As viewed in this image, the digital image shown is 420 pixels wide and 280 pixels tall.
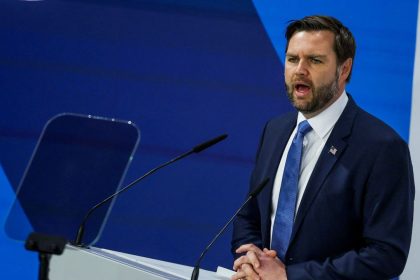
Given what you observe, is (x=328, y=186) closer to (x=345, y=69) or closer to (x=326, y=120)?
(x=326, y=120)

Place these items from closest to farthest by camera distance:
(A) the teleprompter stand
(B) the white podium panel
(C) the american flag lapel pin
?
(A) the teleprompter stand < (B) the white podium panel < (C) the american flag lapel pin

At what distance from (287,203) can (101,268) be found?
611 mm

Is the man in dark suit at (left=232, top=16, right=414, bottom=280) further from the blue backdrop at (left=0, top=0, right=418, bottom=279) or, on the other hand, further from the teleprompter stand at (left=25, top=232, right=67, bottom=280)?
the blue backdrop at (left=0, top=0, right=418, bottom=279)

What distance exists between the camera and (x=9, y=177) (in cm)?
311

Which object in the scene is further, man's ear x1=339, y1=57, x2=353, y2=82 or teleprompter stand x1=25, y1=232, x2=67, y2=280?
man's ear x1=339, y1=57, x2=353, y2=82

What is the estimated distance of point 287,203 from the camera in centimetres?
209

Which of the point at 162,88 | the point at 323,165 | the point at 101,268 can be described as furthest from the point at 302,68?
the point at 162,88

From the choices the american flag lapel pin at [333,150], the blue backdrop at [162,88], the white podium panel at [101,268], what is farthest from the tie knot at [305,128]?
the blue backdrop at [162,88]

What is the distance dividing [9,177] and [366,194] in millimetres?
1699

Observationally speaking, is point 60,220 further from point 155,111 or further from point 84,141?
point 155,111

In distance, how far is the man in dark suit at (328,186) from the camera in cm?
195

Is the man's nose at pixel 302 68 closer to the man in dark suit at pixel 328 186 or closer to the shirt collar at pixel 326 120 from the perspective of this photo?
the man in dark suit at pixel 328 186

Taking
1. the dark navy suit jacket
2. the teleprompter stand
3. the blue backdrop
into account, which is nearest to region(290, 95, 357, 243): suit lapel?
the dark navy suit jacket

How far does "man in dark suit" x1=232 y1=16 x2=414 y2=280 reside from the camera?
76.7 inches
